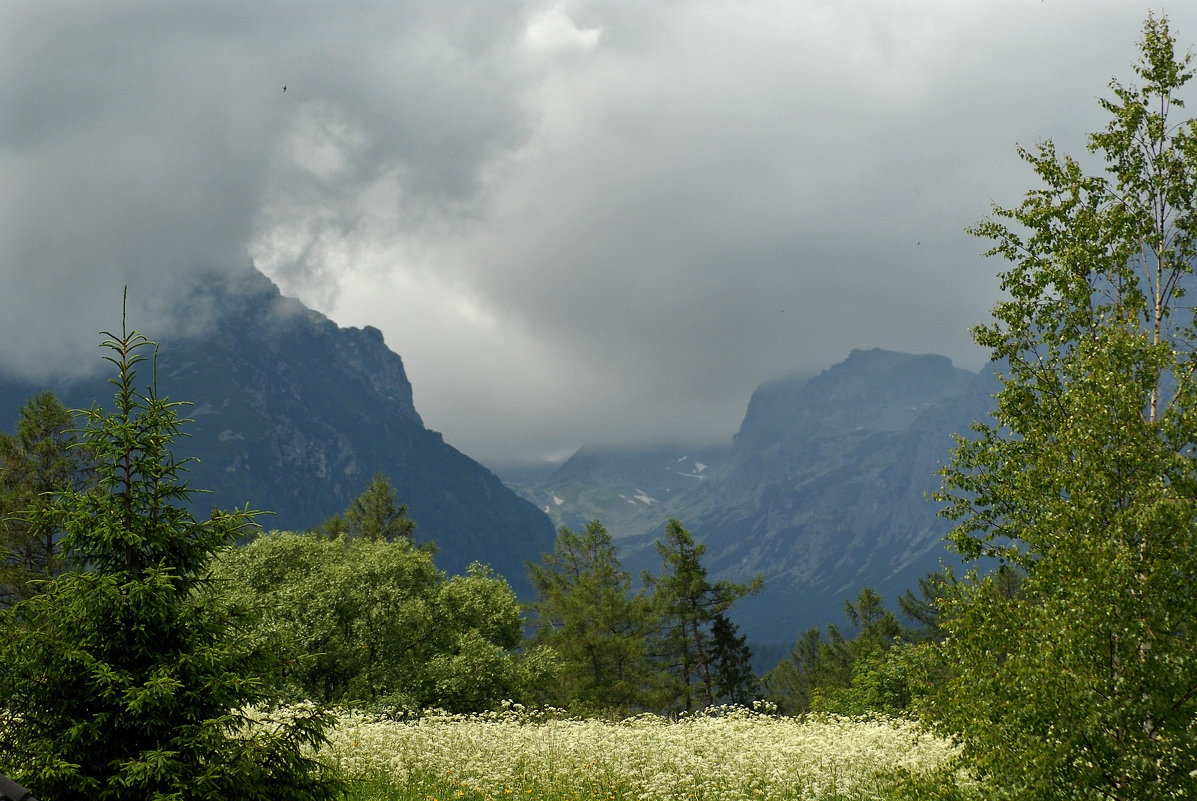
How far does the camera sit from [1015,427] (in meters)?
15.9

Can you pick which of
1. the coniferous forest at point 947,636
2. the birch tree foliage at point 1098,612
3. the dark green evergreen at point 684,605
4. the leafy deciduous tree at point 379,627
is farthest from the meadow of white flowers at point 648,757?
the dark green evergreen at point 684,605

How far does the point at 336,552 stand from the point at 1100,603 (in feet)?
140

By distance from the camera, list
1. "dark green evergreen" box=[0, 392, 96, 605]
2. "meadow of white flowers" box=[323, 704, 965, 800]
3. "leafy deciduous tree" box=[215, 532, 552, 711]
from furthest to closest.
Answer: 1. "dark green evergreen" box=[0, 392, 96, 605]
2. "leafy deciduous tree" box=[215, 532, 552, 711]
3. "meadow of white flowers" box=[323, 704, 965, 800]

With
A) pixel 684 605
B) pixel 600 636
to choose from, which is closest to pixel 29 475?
pixel 600 636

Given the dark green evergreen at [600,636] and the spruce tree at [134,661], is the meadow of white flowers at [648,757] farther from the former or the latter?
the dark green evergreen at [600,636]

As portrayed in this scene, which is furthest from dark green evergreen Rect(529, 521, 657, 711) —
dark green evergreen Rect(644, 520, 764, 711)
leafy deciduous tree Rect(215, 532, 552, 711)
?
leafy deciduous tree Rect(215, 532, 552, 711)

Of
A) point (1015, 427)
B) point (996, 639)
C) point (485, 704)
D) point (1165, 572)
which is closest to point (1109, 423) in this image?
point (1165, 572)

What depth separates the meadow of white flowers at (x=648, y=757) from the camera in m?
14.9

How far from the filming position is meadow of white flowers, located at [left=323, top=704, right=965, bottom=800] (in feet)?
48.9

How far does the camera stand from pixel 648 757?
55.5 ft

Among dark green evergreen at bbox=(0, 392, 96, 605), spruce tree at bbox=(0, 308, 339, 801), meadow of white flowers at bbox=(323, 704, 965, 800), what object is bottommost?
meadow of white flowers at bbox=(323, 704, 965, 800)

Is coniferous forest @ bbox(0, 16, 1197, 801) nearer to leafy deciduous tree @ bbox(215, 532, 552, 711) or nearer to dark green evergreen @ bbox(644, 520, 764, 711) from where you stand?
leafy deciduous tree @ bbox(215, 532, 552, 711)

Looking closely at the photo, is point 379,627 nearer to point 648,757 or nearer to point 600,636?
point 648,757

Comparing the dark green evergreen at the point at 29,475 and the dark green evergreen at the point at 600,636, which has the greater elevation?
the dark green evergreen at the point at 29,475
